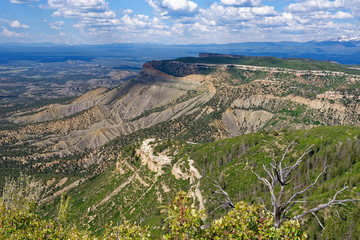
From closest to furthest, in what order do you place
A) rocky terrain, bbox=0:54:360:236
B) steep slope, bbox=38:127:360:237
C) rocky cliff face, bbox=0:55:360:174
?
steep slope, bbox=38:127:360:237
rocky terrain, bbox=0:54:360:236
rocky cliff face, bbox=0:55:360:174

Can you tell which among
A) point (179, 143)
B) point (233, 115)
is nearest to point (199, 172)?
point (179, 143)

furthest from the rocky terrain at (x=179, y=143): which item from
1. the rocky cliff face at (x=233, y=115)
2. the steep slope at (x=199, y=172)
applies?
the rocky cliff face at (x=233, y=115)

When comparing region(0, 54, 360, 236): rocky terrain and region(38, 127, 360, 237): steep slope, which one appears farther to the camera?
region(0, 54, 360, 236): rocky terrain

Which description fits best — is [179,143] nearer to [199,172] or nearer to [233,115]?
[199,172]

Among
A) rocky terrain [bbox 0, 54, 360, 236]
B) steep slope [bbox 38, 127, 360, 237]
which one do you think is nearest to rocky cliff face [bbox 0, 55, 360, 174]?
rocky terrain [bbox 0, 54, 360, 236]

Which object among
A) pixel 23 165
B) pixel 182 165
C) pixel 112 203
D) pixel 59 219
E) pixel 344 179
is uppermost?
pixel 59 219

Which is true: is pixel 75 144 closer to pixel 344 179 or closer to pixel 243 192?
pixel 243 192

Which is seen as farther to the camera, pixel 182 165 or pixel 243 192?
pixel 182 165

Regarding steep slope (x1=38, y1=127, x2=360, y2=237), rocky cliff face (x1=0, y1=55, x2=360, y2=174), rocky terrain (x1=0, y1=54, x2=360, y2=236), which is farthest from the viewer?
rocky cliff face (x1=0, y1=55, x2=360, y2=174)

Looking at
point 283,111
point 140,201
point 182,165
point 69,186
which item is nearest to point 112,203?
point 140,201

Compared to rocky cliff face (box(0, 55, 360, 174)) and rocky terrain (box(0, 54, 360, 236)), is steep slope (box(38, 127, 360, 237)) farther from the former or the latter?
rocky cliff face (box(0, 55, 360, 174))

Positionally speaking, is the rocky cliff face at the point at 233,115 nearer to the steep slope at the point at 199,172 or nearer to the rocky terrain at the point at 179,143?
the rocky terrain at the point at 179,143
